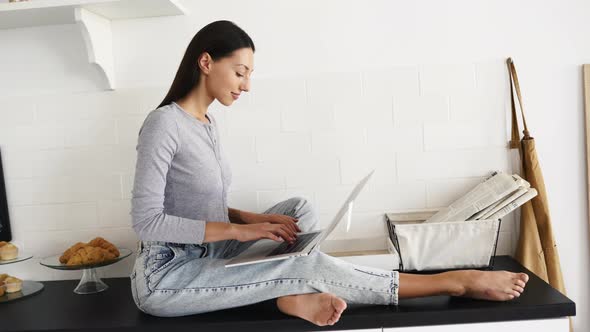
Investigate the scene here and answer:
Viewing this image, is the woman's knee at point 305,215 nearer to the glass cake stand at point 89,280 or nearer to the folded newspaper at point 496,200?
the folded newspaper at point 496,200

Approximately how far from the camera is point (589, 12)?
5.95 ft

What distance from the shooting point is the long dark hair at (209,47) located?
1487mm

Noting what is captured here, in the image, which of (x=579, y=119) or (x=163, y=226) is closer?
(x=163, y=226)

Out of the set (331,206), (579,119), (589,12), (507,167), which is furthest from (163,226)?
(589,12)

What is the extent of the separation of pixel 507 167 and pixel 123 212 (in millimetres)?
1254

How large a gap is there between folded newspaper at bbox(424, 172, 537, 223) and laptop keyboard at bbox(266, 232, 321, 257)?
17.4 inches

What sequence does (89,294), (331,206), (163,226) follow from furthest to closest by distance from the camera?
(331,206)
(89,294)
(163,226)

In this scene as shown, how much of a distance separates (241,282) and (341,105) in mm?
712

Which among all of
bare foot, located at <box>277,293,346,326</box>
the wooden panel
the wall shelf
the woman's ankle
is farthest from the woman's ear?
the wooden panel

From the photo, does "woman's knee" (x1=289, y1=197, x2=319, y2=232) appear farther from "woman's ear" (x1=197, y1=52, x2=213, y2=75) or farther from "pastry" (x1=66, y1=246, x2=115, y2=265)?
"pastry" (x1=66, y1=246, x2=115, y2=265)

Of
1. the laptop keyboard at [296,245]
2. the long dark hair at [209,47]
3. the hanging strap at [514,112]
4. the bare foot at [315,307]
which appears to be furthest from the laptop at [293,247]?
the hanging strap at [514,112]

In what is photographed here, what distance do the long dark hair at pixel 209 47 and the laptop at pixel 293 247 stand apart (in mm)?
464

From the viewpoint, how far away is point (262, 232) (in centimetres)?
146

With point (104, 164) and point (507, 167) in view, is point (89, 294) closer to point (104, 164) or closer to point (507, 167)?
point (104, 164)
